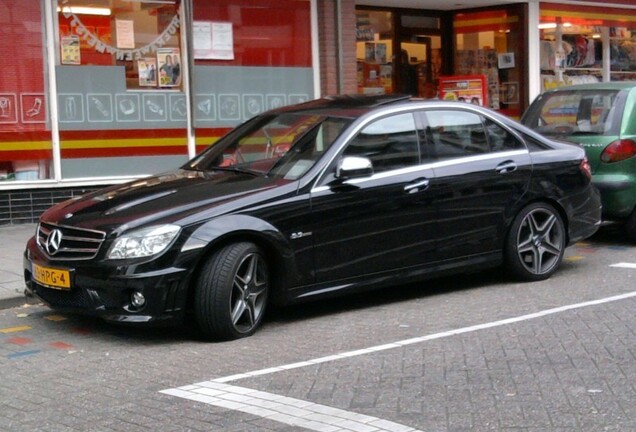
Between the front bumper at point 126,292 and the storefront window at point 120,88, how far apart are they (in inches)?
241

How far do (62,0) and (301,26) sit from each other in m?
3.71

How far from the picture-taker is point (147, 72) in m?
A: 13.7

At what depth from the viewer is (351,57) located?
15.7 meters

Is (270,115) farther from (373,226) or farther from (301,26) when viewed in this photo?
(301,26)

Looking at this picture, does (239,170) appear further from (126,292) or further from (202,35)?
(202,35)

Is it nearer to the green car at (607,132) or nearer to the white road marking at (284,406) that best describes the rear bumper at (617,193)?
the green car at (607,132)

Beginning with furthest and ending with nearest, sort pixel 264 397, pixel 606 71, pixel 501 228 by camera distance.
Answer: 1. pixel 606 71
2. pixel 501 228
3. pixel 264 397

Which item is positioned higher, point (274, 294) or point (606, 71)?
point (606, 71)

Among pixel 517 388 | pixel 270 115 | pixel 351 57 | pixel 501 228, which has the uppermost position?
pixel 351 57

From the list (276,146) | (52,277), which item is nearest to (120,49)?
(276,146)

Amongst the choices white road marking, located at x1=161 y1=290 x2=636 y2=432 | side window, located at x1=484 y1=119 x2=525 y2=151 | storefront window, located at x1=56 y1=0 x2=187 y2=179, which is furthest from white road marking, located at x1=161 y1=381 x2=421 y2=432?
storefront window, located at x1=56 y1=0 x2=187 y2=179

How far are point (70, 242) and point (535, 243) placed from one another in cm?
409

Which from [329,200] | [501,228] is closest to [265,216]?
[329,200]

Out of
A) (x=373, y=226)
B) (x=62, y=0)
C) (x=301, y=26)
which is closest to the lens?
(x=373, y=226)
